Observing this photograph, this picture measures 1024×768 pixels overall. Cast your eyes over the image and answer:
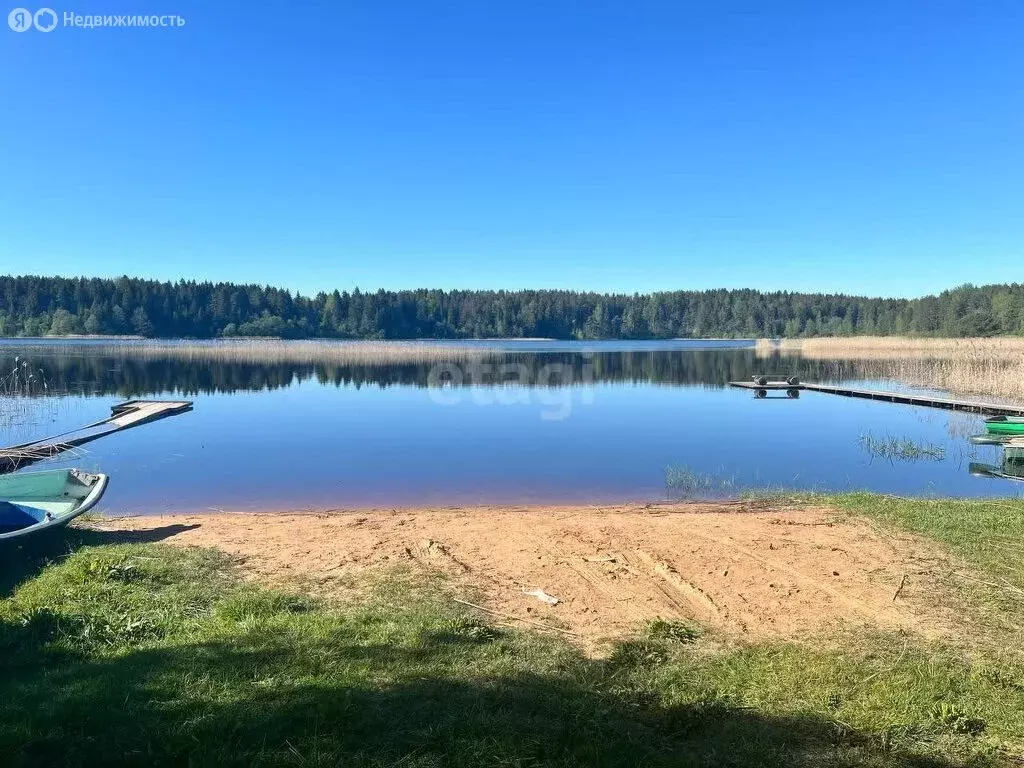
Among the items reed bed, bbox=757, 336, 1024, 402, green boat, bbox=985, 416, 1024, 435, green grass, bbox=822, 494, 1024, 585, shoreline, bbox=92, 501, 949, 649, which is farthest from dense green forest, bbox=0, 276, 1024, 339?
shoreline, bbox=92, 501, 949, 649

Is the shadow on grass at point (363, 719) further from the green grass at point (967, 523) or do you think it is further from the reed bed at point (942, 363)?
the reed bed at point (942, 363)

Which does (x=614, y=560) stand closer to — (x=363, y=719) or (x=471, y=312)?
(x=363, y=719)

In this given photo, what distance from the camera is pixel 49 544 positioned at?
8344mm

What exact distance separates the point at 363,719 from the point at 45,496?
26.8 ft

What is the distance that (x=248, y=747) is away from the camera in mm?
3676

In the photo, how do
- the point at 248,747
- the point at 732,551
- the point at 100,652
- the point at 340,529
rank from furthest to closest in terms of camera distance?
the point at 340,529 < the point at 732,551 < the point at 100,652 < the point at 248,747

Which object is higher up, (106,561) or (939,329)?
(939,329)

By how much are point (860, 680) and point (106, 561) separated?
6.95 metres

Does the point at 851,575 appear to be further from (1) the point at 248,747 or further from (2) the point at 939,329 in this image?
(2) the point at 939,329

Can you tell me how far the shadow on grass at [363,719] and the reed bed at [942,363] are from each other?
1164 inches

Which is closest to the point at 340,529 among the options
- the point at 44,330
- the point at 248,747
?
the point at 248,747

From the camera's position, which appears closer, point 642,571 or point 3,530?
point 642,571

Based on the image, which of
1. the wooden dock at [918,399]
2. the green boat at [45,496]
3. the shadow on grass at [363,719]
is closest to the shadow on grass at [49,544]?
the green boat at [45,496]

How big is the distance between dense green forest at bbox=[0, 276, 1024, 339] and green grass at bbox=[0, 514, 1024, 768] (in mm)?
97795
